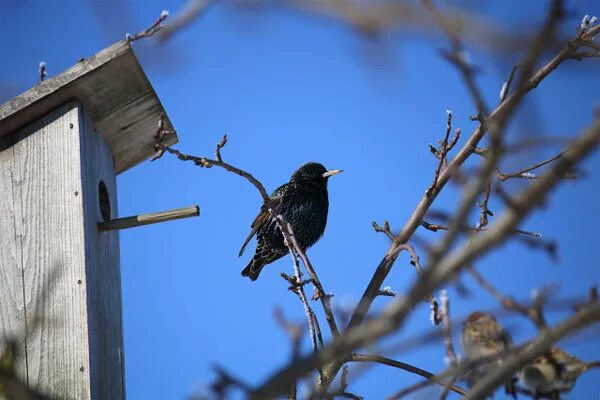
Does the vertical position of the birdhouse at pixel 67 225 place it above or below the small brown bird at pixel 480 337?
above

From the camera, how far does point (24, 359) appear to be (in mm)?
2754

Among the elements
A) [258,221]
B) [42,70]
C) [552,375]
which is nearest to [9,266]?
[42,70]

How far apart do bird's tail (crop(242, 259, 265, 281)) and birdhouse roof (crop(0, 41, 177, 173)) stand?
1906 millimetres

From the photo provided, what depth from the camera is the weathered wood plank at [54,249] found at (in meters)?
2.75

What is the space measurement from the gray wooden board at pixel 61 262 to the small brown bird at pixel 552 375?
161cm

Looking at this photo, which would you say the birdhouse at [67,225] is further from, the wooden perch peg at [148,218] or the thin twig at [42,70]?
the thin twig at [42,70]

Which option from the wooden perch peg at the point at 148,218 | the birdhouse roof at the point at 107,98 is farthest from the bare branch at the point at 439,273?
the birdhouse roof at the point at 107,98

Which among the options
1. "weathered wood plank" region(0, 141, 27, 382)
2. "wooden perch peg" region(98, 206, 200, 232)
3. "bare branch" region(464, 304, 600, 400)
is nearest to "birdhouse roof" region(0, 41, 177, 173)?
"weathered wood plank" region(0, 141, 27, 382)

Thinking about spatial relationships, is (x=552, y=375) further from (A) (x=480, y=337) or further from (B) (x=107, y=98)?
(B) (x=107, y=98)

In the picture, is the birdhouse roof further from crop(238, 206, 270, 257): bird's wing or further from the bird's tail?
the bird's tail

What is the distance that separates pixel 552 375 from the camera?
1.64 m

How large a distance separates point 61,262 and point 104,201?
0.72 metres

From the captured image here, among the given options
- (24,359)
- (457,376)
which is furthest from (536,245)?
(24,359)

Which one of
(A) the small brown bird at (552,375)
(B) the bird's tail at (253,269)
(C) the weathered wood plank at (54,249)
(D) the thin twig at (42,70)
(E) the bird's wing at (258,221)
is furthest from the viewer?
(B) the bird's tail at (253,269)
